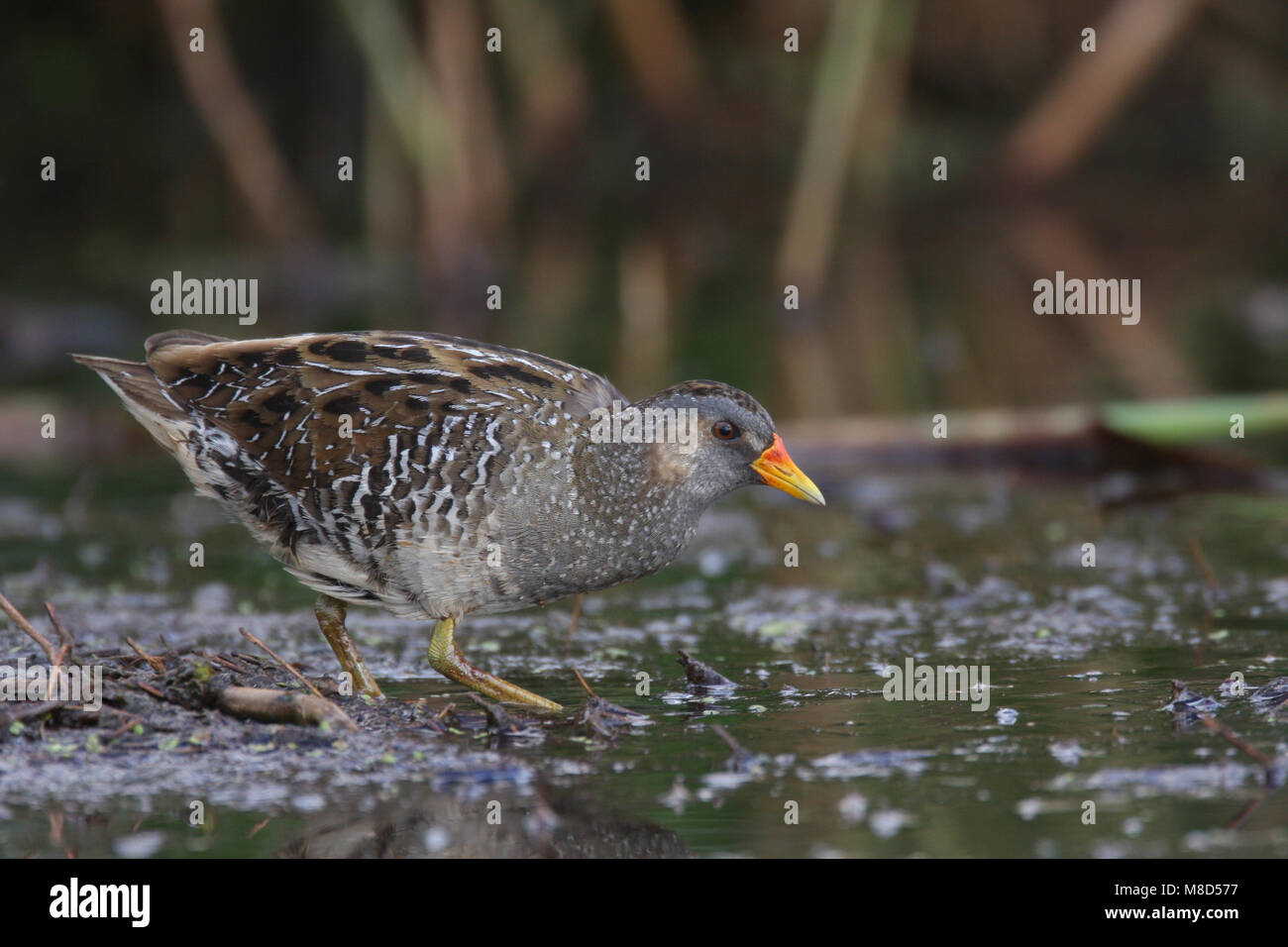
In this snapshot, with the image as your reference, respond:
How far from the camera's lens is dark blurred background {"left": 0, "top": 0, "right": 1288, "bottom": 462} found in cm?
1516

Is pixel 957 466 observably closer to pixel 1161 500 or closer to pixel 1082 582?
pixel 1161 500

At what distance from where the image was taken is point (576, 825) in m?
4.57

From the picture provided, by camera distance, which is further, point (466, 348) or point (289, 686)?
point (466, 348)

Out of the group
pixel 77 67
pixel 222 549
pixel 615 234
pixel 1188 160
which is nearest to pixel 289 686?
pixel 222 549

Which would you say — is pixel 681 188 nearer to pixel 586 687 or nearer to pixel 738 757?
pixel 586 687

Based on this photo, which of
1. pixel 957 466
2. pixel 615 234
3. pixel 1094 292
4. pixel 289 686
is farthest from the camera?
pixel 615 234

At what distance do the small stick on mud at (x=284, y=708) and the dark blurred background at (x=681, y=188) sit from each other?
7.02 m

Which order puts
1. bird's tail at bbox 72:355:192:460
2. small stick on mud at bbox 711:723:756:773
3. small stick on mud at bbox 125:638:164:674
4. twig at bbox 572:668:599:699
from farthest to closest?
bird's tail at bbox 72:355:192:460 → twig at bbox 572:668:599:699 → small stick on mud at bbox 125:638:164:674 → small stick on mud at bbox 711:723:756:773

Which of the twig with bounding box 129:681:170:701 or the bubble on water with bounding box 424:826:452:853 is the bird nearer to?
the twig with bounding box 129:681:170:701

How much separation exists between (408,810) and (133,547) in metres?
4.90

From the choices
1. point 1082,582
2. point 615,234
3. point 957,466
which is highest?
point 615,234

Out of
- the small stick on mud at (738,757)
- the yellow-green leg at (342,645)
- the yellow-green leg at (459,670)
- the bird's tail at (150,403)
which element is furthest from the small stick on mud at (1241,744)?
the bird's tail at (150,403)

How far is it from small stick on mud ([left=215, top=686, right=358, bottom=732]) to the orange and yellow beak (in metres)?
1.76

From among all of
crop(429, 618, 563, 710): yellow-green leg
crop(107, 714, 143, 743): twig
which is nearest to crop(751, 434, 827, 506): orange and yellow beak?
crop(429, 618, 563, 710): yellow-green leg
